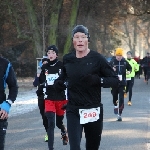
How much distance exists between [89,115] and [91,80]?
387 millimetres

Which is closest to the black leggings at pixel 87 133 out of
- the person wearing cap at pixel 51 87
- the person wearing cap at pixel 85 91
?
the person wearing cap at pixel 85 91

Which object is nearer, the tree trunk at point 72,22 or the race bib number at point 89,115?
the race bib number at point 89,115

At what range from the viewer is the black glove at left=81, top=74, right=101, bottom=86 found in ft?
18.9

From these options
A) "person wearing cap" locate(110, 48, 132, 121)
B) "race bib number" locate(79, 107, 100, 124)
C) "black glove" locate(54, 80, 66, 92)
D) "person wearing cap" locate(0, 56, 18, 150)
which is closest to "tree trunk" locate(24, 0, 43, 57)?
"person wearing cap" locate(110, 48, 132, 121)

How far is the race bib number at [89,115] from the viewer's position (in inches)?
229

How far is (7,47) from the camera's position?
4416 cm

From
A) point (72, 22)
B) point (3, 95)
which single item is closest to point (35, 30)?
point (72, 22)

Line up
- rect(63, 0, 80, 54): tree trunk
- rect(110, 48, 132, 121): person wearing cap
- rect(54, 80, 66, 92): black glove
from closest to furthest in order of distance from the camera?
rect(54, 80, 66, 92): black glove < rect(110, 48, 132, 121): person wearing cap < rect(63, 0, 80, 54): tree trunk

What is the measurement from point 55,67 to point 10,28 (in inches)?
1358

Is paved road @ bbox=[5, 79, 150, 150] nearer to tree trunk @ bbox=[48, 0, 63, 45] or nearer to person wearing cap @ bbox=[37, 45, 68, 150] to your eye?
person wearing cap @ bbox=[37, 45, 68, 150]

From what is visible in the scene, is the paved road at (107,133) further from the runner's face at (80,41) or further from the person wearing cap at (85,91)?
the runner's face at (80,41)

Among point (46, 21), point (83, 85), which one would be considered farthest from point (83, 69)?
point (46, 21)

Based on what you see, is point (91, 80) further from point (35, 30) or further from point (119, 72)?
point (35, 30)

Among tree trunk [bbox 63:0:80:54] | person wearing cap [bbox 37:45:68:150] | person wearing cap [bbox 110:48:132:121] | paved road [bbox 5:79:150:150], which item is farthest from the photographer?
tree trunk [bbox 63:0:80:54]
